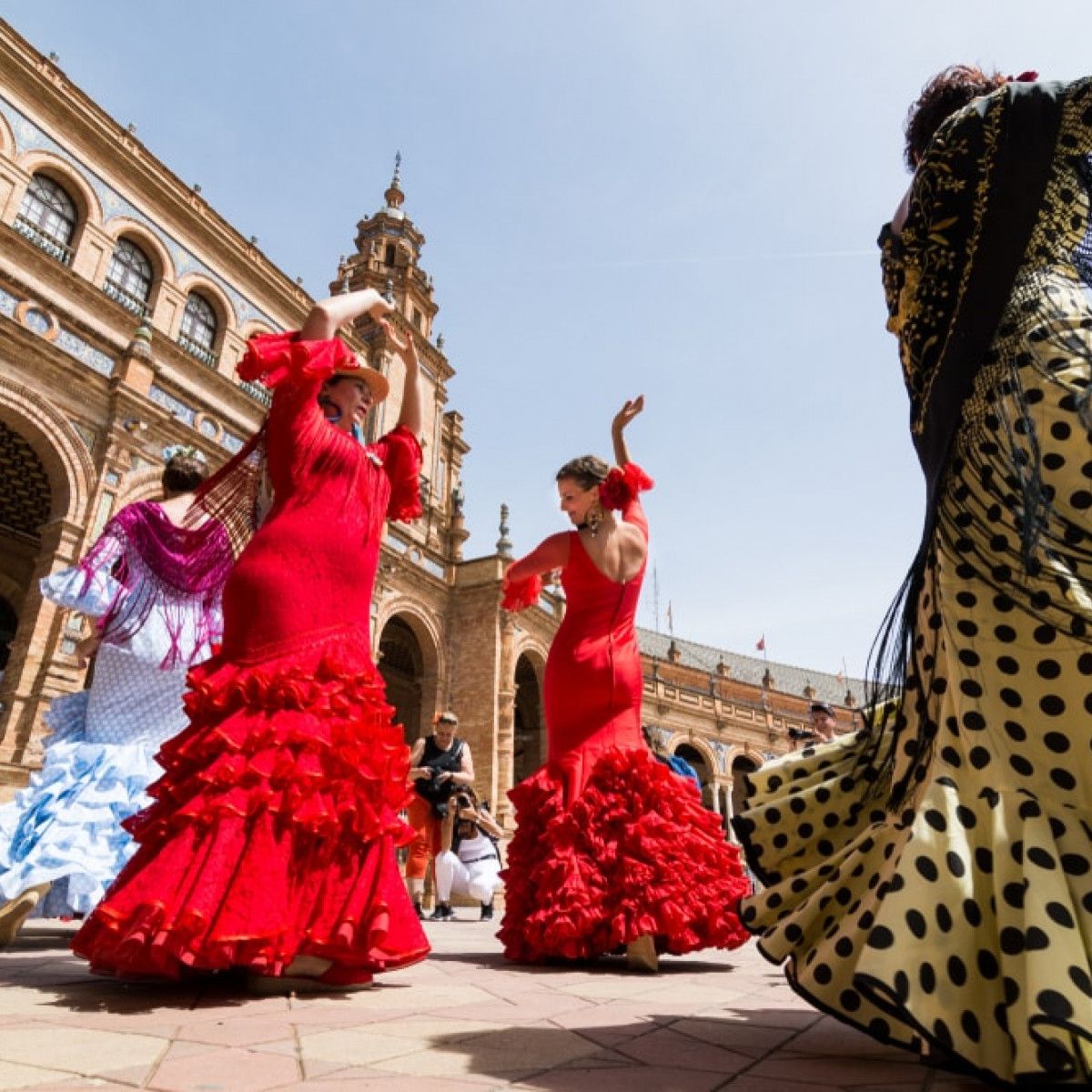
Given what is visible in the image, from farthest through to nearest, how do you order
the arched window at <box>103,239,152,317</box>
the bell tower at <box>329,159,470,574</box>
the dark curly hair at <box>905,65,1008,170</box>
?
1. the bell tower at <box>329,159,470,574</box>
2. the arched window at <box>103,239,152,317</box>
3. the dark curly hair at <box>905,65,1008,170</box>

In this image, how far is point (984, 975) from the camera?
1118 millimetres

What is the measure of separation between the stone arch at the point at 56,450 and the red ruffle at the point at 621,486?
33.6ft

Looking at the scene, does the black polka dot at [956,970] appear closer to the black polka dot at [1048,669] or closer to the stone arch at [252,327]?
the black polka dot at [1048,669]

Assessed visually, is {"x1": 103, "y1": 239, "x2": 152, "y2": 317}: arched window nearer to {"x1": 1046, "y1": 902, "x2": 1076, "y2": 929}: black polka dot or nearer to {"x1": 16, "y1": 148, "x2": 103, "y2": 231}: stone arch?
{"x1": 16, "y1": 148, "x2": 103, "y2": 231}: stone arch

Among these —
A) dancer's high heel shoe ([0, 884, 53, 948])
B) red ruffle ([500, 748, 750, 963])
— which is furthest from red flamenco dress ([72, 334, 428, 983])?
dancer's high heel shoe ([0, 884, 53, 948])

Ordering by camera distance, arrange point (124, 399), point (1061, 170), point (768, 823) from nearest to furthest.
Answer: point (1061, 170)
point (768, 823)
point (124, 399)

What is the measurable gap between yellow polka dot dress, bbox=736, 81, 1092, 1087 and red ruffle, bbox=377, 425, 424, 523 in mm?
1746

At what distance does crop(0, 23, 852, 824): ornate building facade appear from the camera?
11.0 meters

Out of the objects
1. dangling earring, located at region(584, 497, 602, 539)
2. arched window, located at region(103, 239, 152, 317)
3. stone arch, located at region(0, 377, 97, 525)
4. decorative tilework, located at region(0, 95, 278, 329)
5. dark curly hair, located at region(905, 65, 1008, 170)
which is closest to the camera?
dark curly hair, located at region(905, 65, 1008, 170)

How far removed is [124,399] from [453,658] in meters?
9.48

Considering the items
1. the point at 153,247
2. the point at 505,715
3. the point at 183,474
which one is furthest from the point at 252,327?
the point at 183,474

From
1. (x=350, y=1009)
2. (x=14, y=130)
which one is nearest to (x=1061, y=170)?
(x=350, y=1009)

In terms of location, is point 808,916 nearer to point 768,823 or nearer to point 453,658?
point 768,823

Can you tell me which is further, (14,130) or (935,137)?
(14,130)
